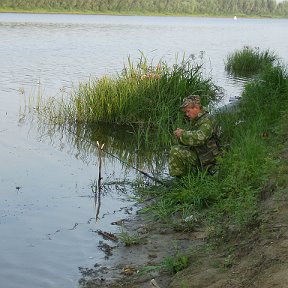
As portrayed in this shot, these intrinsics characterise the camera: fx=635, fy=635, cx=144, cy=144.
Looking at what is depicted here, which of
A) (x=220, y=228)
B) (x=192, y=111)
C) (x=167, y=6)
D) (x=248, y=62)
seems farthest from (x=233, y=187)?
(x=167, y=6)

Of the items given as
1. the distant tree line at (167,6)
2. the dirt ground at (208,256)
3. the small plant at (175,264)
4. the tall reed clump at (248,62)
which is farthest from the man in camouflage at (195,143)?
the distant tree line at (167,6)

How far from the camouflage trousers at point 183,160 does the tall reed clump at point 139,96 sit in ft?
14.0

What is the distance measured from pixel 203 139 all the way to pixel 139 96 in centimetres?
549

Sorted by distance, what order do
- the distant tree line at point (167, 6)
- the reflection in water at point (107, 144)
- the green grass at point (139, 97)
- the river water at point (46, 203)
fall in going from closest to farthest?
the river water at point (46, 203) → the reflection in water at point (107, 144) → the green grass at point (139, 97) → the distant tree line at point (167, 6)

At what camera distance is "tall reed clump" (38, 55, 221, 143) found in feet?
43.4

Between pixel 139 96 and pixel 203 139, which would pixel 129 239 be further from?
pixel 139 96

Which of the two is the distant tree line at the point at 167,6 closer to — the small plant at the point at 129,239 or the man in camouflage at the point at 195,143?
the man in camouflage at the point at 195,143

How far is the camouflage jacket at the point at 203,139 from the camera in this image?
8.09 meters

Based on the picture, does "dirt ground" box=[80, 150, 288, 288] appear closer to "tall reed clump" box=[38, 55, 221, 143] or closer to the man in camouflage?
the man in camouflage

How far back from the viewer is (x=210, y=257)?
5844 millimetres

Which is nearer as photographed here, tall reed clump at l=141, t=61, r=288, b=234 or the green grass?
tall reed clump at l=141, t=61, r=288, b=234

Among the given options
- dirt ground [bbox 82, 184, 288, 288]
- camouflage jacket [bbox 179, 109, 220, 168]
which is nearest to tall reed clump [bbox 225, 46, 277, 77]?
camouflage jacket [bbox 179, 109, 220, 168]

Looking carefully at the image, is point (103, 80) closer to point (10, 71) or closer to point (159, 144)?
point (159, 144)

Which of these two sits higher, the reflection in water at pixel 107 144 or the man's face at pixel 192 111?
the man's face at pixel 192 111
